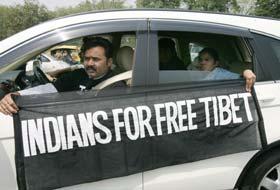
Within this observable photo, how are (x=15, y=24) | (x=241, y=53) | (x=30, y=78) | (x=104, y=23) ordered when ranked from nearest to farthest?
(x=104, y=23), (x=241, y=53), (x=30, y=78), (x=15, y=24)

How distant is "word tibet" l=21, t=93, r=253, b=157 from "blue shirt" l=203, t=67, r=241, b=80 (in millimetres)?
180

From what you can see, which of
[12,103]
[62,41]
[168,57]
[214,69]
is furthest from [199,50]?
[12,103]

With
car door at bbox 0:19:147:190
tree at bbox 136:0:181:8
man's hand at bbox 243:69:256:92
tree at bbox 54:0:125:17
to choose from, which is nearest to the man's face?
car door at bbox 0:19:147:190

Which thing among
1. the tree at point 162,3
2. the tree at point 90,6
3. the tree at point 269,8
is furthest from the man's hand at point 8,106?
the tree at point 162,3

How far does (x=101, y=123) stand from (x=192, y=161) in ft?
2.47

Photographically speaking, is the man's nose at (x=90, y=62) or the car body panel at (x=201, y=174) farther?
the man's nose at (x=90, y=62)

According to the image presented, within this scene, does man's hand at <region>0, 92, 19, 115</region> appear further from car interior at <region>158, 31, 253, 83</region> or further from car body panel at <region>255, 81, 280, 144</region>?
car body panel at <region>255, 81, 280, 144</region>

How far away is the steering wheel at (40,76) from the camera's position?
13.0 ft

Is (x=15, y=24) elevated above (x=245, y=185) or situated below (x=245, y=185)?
above

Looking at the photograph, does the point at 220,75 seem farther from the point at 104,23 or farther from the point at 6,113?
the point at 6,113

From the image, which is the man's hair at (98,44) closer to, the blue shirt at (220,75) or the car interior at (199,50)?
the car interior at (199,50)

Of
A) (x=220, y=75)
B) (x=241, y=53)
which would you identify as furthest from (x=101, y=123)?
(x=241, y=53)

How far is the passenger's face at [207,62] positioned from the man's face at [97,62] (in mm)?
744

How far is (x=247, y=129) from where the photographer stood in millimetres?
3408
